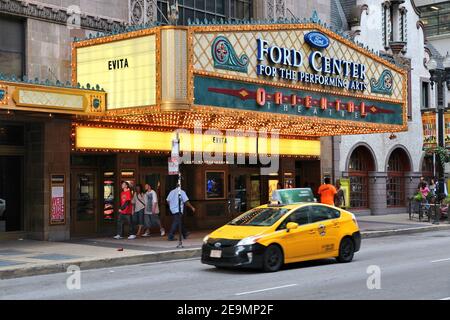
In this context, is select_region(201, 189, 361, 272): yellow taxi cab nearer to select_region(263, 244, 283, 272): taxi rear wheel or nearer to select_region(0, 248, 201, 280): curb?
select_region(263, 244, 283, 272): taxi rear wheel

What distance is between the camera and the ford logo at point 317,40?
78.8 feet

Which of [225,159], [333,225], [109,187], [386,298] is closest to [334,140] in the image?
[225,159]

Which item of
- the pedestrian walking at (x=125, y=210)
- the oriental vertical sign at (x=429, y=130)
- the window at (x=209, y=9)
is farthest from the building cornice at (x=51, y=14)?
the oriental vertical sign at (x=429, y=130)

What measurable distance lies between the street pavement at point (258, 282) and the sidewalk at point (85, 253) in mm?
400

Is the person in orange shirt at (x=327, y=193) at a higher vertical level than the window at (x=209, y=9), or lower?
lower

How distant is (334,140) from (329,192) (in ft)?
30.9

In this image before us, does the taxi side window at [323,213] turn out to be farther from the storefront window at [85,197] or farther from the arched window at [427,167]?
the arched window at [427,167]

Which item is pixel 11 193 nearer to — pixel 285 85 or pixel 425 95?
pixel 285 85

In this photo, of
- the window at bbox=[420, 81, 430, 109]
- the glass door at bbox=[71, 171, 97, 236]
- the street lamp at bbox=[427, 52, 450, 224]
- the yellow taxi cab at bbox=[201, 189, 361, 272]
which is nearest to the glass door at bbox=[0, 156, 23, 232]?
the glass door at bbox=[71, 171, 97, 236]

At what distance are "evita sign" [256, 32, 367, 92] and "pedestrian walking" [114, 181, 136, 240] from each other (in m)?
5.49

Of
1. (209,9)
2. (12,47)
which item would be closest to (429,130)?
(209,9)

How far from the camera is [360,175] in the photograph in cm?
3500

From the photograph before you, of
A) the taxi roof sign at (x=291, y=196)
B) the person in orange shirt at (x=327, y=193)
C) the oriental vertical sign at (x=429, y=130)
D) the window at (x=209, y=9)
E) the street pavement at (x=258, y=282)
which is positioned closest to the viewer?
the street pavement at (x=258, y=282)

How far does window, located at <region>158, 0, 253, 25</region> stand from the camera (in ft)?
85.4
